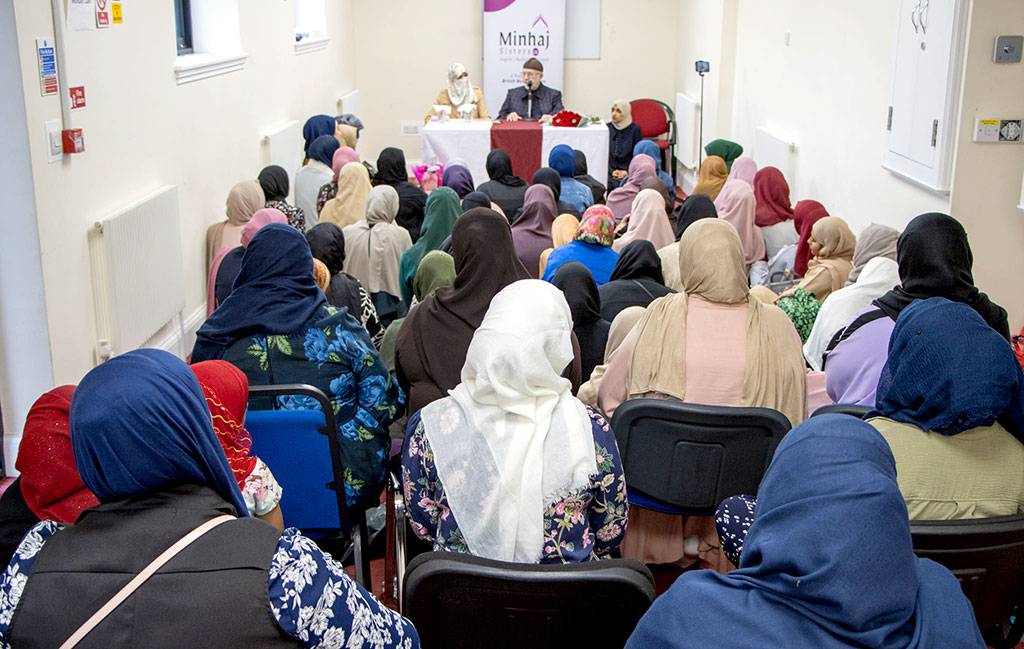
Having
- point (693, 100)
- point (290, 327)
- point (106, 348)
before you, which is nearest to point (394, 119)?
point (693, 100)

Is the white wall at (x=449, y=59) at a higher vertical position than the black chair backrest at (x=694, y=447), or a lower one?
higher

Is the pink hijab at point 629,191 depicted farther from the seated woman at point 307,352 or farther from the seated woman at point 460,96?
the seated woman at point 307,352

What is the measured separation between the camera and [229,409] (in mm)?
2006

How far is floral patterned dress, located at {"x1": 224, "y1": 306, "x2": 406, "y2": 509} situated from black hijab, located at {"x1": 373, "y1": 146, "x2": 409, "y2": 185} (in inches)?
128

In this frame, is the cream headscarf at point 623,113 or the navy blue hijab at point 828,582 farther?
the cream headscarf at point 623,113

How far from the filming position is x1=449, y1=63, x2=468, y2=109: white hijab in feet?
30.6

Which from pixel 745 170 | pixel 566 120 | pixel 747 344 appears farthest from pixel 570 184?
pixel 747 344

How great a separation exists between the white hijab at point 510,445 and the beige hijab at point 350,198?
365 cm

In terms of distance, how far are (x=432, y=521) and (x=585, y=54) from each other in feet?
31.8

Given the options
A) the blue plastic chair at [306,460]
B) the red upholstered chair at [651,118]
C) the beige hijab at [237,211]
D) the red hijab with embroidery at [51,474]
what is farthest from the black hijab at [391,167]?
the red upholstered chair at [651,118]

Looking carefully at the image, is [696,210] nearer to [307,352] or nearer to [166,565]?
[307,352]

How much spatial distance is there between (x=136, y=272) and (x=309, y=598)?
3438 mm

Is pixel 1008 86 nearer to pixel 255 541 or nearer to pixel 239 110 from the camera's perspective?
pixel 255 541

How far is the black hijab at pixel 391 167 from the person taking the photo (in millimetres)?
5743
